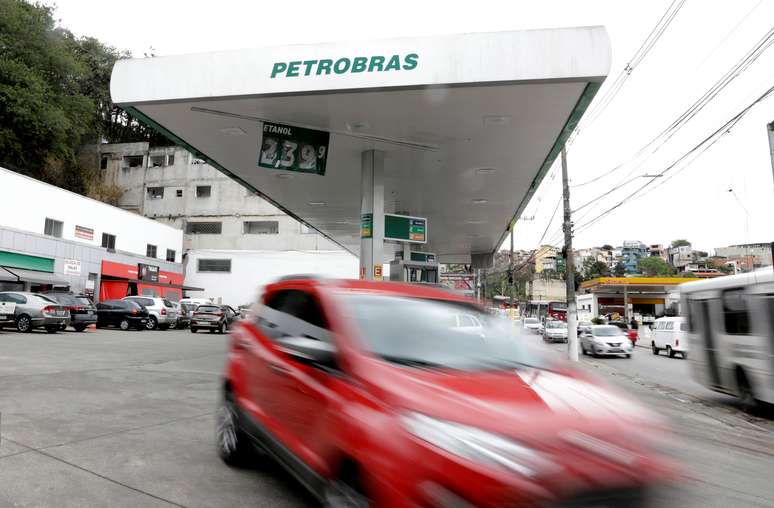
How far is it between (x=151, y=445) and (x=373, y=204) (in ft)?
28.3

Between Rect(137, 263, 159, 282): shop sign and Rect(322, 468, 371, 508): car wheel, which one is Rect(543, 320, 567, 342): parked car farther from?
Rect(322, 468, 371, 508): car wheel

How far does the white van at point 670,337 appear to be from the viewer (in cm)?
2292

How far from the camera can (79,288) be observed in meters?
33.1

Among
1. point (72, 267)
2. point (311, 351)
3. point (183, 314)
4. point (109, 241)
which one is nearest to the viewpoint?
point (311, 351)

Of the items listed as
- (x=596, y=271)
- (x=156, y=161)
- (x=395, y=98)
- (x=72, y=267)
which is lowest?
(x=72, y=267)

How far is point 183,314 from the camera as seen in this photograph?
30.0 metres

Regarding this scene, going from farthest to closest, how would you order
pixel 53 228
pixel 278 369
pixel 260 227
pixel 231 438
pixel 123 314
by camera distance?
pixel 260 227 < pixel 53 228 < pixel 123 314 < pixel 231 438 < pixel 278 369

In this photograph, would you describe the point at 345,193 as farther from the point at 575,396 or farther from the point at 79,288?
the point at 79,288

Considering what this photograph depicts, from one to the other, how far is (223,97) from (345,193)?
818cm

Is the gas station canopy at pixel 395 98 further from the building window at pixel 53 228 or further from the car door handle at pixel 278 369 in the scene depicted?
the building window at pixel 53 228

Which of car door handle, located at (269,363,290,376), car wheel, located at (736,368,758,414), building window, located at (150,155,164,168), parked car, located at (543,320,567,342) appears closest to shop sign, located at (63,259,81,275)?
building window, located at (150,155,164,168)

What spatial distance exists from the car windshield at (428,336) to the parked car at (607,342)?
2025cm

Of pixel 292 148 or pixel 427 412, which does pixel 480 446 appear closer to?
pixel 427 412

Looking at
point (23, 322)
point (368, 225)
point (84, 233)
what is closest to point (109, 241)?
point (84, 233)
